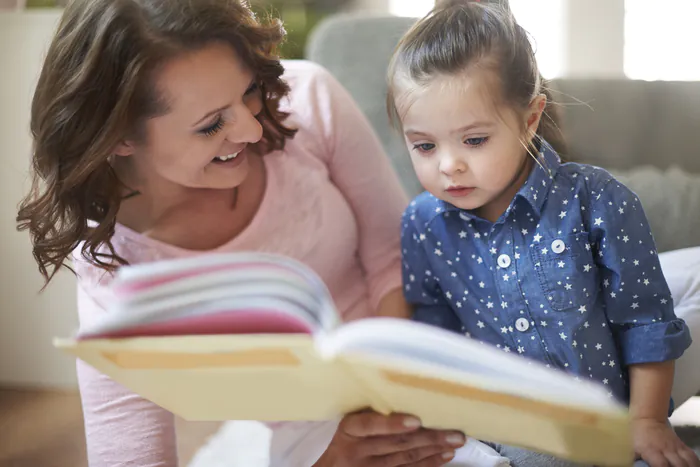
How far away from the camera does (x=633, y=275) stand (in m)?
0.89

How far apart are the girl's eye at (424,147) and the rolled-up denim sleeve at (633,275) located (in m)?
0.21

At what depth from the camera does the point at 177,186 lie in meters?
1.08

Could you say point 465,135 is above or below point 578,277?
above

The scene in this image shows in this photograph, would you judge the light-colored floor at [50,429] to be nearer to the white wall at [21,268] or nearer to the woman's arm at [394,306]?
the white wall at [21,268]

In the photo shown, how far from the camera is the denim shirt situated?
89 cm

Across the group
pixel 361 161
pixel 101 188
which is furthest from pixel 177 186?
pixel 361 161

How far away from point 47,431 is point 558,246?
1.02 m

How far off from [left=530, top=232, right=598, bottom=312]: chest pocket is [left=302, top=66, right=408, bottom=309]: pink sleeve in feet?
0.93

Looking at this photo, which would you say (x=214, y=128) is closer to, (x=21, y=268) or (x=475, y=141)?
(x=475, y=141)

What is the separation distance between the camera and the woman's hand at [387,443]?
76cm

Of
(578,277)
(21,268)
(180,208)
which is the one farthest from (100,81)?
(21,268)

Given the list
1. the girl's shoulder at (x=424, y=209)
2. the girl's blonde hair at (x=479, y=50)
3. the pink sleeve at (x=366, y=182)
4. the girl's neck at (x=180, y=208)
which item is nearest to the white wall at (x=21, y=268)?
the girl's neck at (x=180, y=208)

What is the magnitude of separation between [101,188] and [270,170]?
0.82 feet

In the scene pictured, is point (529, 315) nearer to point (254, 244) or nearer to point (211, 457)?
point (254, 244)
